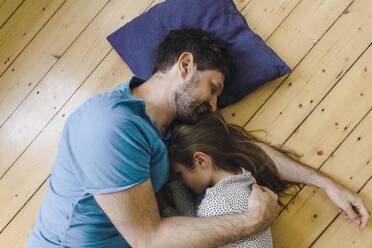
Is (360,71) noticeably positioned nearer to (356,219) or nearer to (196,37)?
(356,219)

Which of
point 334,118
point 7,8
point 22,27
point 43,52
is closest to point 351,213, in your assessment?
point 334,118

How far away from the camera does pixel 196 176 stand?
125 cm

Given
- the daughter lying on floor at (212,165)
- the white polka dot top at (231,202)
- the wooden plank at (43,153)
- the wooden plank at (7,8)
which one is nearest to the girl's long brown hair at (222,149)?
the daughter lying on floor at (212,165)

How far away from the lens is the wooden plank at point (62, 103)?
1447 millimetres

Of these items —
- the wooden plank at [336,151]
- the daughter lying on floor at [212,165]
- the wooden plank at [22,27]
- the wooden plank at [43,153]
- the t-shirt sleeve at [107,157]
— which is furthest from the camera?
the wooden plank at [22,27]

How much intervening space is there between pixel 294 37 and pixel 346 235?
942mm

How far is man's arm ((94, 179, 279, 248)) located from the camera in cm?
94

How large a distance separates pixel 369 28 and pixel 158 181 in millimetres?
1220

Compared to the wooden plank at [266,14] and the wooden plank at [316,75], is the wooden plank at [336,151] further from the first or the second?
the wooden plank at [266,14]

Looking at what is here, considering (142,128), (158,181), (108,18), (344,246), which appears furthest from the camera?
(108,18)

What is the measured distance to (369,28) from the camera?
4.63 feet

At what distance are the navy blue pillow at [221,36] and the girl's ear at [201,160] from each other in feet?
1.02

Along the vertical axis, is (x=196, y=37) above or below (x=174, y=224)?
above

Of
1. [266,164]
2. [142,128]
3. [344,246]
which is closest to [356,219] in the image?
[344,246]
